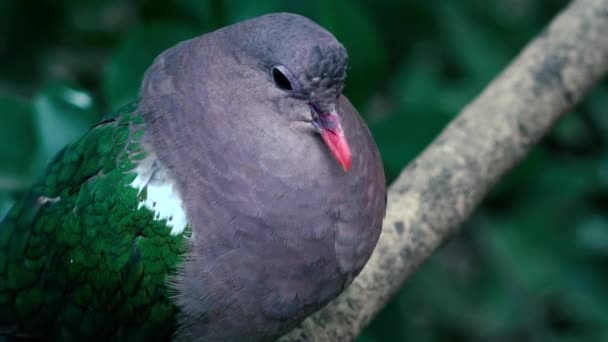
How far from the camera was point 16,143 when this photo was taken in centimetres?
235

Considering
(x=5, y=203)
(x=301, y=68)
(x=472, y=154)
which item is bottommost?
A: (x=5, y=203)

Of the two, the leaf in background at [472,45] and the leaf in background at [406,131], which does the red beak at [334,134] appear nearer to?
the leaf in background at [406,131]

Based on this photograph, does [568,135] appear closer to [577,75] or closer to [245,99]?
[577,75]

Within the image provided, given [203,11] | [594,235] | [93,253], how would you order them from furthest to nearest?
[594,235], [203,11], [93,253]

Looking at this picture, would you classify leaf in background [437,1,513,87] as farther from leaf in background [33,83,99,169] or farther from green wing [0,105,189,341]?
green wing [0,105,189,341]

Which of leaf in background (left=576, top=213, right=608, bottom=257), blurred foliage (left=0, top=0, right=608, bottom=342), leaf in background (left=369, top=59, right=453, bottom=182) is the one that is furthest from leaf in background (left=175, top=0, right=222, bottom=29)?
leaf in background (left=576, top=213, right=608, bottom=257)

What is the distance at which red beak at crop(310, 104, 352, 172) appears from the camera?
1.67 meters

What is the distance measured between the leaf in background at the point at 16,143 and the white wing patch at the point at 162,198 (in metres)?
0.72

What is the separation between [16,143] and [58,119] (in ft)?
0.53


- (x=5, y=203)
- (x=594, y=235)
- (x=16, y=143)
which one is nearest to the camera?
(x=5, y=203)

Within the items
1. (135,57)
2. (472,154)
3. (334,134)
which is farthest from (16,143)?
(472,154)

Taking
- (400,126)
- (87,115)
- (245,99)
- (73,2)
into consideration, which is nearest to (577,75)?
(400,126)

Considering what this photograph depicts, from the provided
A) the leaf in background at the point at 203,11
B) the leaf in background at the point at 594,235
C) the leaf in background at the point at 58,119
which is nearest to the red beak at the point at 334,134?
the leaf in background at the point at 203,11

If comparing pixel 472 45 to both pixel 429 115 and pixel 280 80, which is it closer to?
pixel 429 115
